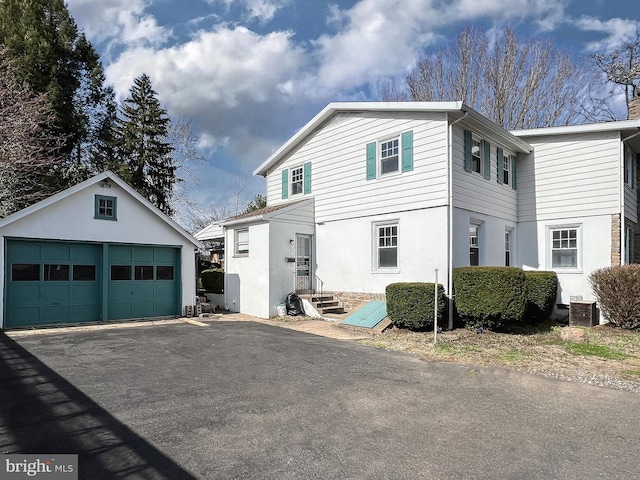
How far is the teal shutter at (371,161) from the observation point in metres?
12.8

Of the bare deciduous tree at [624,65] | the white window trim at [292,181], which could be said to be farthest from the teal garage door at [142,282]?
the bare deciduous tree at [624,65]

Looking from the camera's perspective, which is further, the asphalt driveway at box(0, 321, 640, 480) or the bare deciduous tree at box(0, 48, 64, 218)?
the bare deciduous tree at box(0, 48, 64, 218)

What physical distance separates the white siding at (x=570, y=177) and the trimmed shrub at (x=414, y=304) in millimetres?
6025

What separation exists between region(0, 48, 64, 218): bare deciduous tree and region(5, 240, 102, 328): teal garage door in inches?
200

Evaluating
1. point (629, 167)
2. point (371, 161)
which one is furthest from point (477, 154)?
point (629, 167)

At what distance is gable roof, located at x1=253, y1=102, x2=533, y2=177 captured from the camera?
1094cm

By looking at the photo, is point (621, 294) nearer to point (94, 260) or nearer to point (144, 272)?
point (144, 272)

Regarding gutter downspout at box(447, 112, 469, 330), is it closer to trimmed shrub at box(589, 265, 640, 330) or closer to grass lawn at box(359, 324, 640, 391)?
grass lawn at box(359, 324, 640, 391)

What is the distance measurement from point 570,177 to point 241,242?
11477 millimetres

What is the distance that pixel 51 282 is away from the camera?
37.6 feet

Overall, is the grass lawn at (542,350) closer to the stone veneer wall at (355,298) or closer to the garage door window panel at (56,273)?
the stone veneer wall at (355,298)

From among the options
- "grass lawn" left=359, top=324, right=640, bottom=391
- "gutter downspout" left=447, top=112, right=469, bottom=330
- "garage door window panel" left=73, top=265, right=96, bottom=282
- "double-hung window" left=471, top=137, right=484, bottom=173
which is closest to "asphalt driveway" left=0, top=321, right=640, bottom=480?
"grass lawn" left=359, top=324, right=640, bottom=391

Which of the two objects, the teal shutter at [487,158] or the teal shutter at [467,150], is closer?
the teal shutter at [467,150]

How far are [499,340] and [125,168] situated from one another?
19.6m
